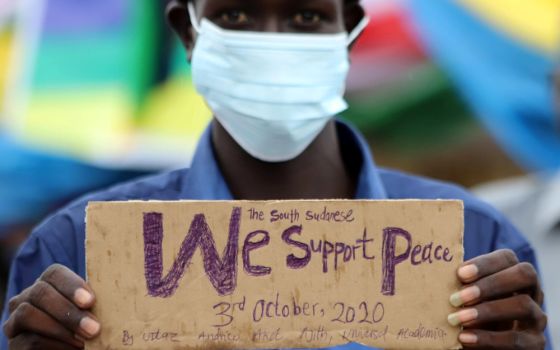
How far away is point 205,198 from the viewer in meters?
2.96

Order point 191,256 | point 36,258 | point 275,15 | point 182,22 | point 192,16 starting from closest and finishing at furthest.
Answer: point 191,256, point 36,258, point 275,15, point 192,16, point 182,22

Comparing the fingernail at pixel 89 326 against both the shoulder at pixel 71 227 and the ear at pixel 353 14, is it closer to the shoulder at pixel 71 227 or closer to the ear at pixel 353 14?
the shoulder at pixel 71 227

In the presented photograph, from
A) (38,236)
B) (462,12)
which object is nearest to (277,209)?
(38,236)

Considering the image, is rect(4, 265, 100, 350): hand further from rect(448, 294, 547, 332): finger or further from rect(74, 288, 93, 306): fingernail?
rect(448, 294, 547, 332): finger

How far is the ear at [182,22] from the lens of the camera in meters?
3.22

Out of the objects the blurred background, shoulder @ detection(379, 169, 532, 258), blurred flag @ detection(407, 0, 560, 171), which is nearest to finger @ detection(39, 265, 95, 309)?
shoulder @ detection(379, 169, 532, 258)

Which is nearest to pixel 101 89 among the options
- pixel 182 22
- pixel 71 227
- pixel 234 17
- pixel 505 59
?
pixel 505 59

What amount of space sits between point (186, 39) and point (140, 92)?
5291mm

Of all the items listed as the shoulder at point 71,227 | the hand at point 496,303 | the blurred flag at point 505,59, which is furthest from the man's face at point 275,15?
the blurred flag at point 505,59

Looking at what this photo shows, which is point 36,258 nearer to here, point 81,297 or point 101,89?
point 81,297

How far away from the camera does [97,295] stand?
2496 millimetres

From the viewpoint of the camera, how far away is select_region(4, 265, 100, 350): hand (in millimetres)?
2434

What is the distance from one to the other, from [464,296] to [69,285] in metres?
0.81

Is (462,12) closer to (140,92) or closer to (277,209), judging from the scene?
(140,92)
